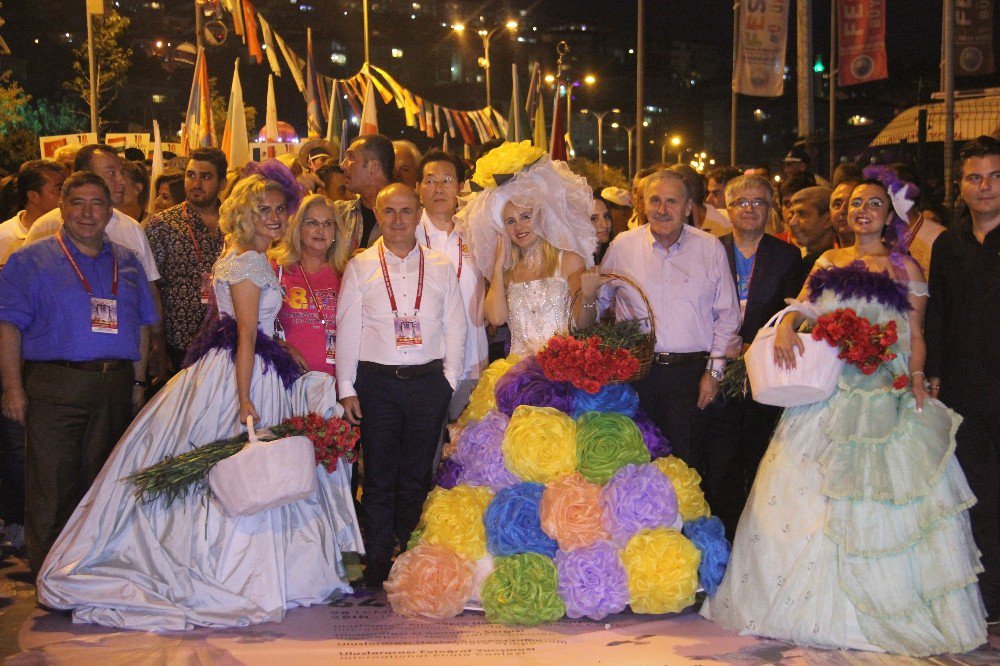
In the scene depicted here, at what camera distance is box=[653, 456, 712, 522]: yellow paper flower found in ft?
16.0

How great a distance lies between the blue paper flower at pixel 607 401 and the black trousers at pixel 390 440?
30.9 inches

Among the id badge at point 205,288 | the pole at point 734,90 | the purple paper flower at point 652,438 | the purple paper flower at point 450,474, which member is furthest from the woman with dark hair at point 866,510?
the pole at point 734,90

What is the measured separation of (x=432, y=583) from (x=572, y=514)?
2.38 feet

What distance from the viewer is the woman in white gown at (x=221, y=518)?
4.75 metres

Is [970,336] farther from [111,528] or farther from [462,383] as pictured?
[111,528]

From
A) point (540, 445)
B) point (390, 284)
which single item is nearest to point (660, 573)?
point (540, 445)

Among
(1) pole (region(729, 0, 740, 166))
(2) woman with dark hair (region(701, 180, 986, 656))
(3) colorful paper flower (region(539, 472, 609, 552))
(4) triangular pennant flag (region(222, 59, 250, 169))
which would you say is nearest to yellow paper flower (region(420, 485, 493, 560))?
(3) colorful paper flower (region(539, 472, 609, 552))

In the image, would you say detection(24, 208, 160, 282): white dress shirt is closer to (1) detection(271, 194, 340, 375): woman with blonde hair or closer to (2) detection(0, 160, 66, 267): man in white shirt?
(2) detection(0, 160, 66, 267): man in white shirt

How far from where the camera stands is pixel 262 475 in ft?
14.9

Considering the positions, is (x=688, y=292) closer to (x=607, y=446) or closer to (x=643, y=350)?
(x=643, y=350)

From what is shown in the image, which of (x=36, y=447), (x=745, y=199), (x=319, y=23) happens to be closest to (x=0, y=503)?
(x=36, y=447)

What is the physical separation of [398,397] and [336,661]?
1510mm

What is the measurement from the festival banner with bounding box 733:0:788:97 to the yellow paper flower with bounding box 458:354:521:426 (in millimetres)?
11583

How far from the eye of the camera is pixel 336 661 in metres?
4.20
